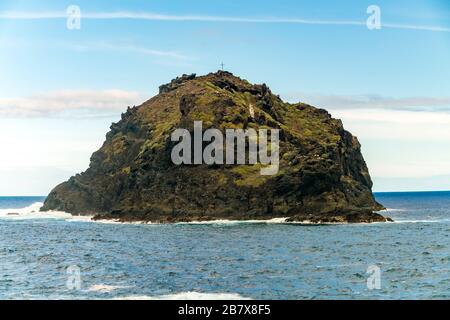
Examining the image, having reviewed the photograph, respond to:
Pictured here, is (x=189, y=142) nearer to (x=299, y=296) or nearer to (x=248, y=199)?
(x=248, y=199)

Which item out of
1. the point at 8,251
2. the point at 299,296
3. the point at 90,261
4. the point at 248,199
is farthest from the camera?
the point at 248,199

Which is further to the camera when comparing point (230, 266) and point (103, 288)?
point (230, 266)

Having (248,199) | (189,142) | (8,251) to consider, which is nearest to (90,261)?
(8,251)

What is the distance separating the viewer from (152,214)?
16788 centimetres

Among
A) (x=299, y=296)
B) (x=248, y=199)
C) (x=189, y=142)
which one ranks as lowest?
(x=299, y=296)

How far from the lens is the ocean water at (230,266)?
168 feet

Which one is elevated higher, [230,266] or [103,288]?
[230,266]

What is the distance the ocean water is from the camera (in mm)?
51312

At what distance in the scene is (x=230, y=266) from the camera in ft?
222
